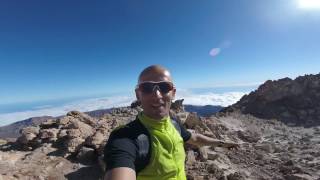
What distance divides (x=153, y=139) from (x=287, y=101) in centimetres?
3437

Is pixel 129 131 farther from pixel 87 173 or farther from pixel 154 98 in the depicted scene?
pixel 87 173

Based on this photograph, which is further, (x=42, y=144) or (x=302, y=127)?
(x=302, y=127)

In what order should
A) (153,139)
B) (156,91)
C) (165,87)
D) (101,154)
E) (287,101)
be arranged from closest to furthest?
(153,139) < (156,91) < (165,87) < (101,154) < (287,101)

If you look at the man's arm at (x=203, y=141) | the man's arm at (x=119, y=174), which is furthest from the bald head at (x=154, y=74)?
the man's arm at (x=203, y=141)

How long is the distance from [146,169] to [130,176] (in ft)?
1.76

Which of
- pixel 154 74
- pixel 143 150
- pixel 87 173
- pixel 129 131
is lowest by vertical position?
pixel 87 173

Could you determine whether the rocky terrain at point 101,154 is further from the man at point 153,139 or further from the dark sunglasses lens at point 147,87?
the dark sunglasses lens at point 147,87

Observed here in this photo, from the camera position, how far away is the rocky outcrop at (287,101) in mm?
31641

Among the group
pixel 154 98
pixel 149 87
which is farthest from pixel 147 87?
pixel 154 98

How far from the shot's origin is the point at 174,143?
155 inches

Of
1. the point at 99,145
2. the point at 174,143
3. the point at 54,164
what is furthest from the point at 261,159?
the point at 174,143

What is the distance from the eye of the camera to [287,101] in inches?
1375

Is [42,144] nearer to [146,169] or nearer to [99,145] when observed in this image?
[99,145]

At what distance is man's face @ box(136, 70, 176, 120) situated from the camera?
3885mm
